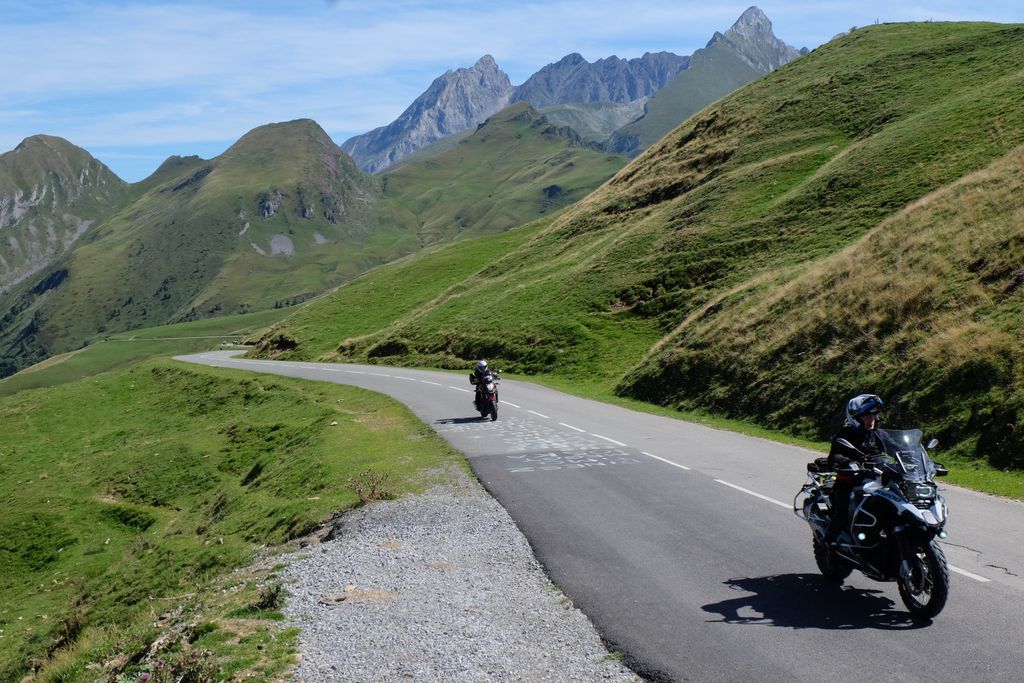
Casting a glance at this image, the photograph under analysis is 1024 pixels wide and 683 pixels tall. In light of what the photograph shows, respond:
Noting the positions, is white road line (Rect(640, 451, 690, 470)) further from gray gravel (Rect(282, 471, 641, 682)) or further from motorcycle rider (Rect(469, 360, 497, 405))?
motorcycle rider (Rect(469, 360, 497, 405))

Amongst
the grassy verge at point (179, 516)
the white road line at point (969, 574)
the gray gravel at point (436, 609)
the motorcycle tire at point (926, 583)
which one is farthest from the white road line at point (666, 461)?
the motorcycle tire at point (926, 583)

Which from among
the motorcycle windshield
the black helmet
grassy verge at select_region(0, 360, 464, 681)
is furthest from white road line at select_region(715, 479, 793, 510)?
grassy verge at select_region(0, 360, 464, 681)

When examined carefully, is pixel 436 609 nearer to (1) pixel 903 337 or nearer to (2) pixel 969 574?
(2) pixel 969 574

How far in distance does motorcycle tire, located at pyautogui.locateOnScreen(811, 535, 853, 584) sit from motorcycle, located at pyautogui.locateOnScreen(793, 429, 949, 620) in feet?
0.14

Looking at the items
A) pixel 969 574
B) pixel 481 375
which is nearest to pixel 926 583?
pixel 969 574

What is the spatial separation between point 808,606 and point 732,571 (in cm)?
156

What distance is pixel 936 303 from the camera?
83.4ft

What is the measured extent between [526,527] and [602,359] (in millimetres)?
35466

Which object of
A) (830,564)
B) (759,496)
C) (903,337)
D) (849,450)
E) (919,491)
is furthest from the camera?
(903,337)

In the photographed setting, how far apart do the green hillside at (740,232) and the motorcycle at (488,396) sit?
29.1ft

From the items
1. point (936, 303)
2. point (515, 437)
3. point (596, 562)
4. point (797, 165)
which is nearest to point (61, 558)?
point (515, 437)

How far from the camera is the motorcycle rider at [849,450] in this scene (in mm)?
9992

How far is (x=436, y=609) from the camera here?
1017cm

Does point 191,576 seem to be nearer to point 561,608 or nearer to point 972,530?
point 561,608
